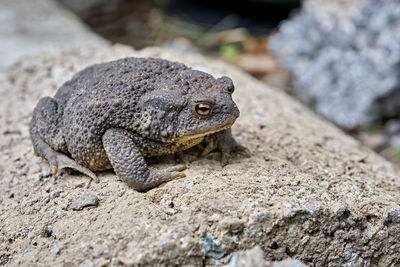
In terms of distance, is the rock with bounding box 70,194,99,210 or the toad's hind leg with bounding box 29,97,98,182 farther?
the toad's hind leg with bounding box 29,97,98,182

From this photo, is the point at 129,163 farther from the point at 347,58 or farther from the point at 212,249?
the point at 347,58

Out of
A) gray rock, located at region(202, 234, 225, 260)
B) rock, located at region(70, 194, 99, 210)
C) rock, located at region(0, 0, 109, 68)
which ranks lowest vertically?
rock, located at region(70, 194, 99, 210)

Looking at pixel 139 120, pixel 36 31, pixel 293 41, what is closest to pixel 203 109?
pixel 139 120

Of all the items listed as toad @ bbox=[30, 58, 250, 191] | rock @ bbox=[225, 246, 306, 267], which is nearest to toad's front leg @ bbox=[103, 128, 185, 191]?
toad @ bbox=[30, 58, 250, 191]

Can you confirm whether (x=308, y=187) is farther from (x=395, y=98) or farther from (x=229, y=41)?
(x=229, y=41)

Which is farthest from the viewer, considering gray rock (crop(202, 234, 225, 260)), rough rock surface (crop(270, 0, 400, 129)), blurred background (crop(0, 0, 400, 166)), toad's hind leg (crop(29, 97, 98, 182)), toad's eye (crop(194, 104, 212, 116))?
blurred background (crop(0, 0, 400, 166))

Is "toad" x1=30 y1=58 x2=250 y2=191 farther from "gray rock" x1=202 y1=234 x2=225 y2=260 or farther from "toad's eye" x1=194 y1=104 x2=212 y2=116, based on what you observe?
"gray rock" x1=202 y1=234 x2=225 y2=260

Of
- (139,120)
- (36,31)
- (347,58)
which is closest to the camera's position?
(139,120)

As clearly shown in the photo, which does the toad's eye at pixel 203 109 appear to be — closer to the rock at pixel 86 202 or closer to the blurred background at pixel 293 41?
the rock at pixel 86 202
